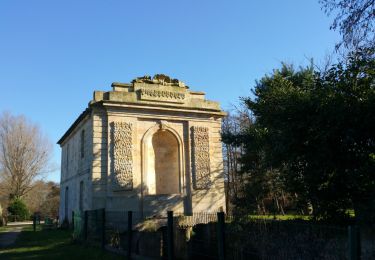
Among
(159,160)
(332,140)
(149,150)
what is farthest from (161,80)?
(332,140)

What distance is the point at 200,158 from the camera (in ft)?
68.1

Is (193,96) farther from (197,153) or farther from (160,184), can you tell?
(160,184)

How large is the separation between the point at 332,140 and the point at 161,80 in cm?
1370

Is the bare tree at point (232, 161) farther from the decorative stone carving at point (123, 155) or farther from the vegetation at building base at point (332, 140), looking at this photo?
the vegetation at building base at point (332, 140)

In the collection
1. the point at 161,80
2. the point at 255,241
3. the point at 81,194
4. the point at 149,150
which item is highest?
the point at 161,80

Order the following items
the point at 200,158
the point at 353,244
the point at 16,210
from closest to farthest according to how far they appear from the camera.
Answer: the point at 353,244 < the point at 200,158 < the point at 16,210

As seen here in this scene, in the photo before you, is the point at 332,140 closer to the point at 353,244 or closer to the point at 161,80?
the point at 353,244

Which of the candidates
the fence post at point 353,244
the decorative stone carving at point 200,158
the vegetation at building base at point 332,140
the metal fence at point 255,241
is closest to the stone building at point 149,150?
the decorative stone carving at point 200,158

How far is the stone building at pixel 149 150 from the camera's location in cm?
1869

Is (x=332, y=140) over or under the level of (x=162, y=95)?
under

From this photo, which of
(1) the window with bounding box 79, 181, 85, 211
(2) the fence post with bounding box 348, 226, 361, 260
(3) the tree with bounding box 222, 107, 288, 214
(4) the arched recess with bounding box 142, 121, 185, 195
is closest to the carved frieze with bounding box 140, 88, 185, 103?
(4) the arched recess with bounding box 142, 121, 185, 195

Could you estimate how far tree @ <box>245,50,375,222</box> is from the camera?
7.93 meters

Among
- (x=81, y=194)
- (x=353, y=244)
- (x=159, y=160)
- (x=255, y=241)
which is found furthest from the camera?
(x=159, y=160)

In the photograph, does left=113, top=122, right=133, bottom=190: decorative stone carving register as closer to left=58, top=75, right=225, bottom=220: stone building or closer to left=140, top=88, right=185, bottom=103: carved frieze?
left=58, top=75, right=225, bottom=220: stone building
